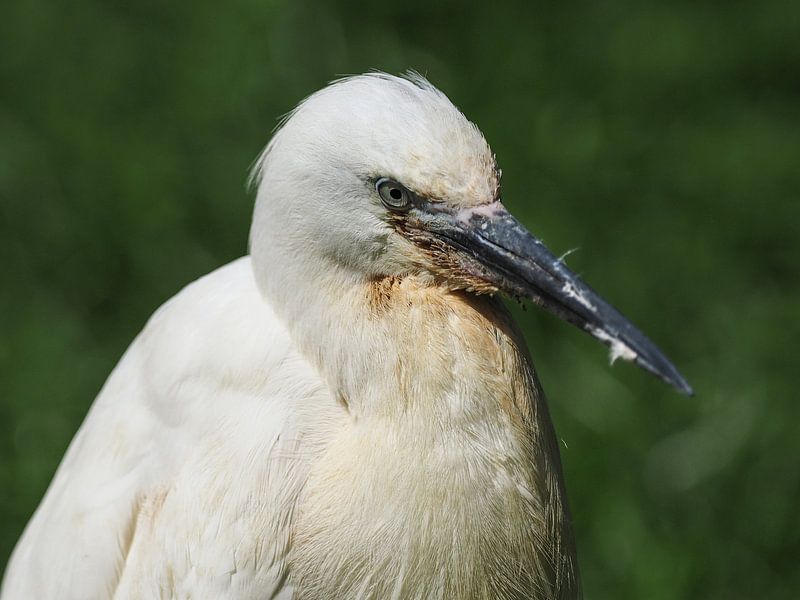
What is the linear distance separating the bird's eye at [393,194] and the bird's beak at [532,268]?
3 cm

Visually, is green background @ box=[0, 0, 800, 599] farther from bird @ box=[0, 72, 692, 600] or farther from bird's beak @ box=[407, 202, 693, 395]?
bird's beak @ box=[407, 202, 693, 395]

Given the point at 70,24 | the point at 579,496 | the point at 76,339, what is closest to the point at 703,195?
the point at 579,496

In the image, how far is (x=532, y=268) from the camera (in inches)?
100

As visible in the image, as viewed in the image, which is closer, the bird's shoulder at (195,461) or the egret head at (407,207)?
the egret head at (407,207)

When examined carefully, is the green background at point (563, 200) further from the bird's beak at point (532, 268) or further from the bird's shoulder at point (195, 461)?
the bird's beak at point (532, 268)

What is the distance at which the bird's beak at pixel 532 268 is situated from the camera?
252 centimetres

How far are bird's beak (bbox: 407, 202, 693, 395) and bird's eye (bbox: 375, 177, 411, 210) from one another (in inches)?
1.0

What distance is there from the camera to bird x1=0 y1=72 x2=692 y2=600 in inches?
99.0

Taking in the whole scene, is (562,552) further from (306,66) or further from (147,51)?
(147,51)

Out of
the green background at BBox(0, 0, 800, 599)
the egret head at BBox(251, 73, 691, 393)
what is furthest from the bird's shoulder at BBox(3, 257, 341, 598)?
the green background at BBox(0, 0, 800, 599)

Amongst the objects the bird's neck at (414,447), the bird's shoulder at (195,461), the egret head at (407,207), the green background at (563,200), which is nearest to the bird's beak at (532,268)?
the egret head at (407,207)

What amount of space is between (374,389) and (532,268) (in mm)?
406

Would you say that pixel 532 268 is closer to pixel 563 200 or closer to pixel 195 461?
pixel 195 461

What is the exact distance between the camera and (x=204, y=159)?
221 inches
